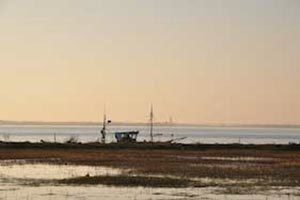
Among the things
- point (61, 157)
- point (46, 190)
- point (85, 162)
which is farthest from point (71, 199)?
point (61, 157)

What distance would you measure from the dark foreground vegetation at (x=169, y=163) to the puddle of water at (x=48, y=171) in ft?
5.75

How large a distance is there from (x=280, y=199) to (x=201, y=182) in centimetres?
733

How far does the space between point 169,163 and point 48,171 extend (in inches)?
419

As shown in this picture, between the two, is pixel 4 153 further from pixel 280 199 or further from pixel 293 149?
pixel 280 199

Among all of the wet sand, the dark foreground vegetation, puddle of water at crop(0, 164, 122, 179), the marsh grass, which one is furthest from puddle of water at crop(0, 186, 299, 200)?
puddle of water at crop(0, 164, 122, 179)

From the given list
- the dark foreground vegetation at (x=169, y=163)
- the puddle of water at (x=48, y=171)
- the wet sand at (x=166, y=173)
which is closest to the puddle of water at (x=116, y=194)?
the wet sand at (x=166, y=173)

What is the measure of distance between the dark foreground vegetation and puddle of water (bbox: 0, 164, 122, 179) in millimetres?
1753

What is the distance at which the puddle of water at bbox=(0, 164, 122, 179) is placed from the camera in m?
43.0

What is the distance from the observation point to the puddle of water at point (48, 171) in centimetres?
4297

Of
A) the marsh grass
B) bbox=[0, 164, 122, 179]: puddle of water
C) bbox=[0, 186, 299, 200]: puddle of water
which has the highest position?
bbox=[0, 164, 122, 179]: puddle of water

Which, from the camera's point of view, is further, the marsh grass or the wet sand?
the marsh grass

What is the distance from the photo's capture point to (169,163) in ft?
178

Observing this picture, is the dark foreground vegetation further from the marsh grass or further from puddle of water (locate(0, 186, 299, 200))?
puddle of water (locate(0, 186, 299, 200))

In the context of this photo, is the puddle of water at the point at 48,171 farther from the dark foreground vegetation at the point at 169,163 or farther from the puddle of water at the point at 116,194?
the puddle of water at the point at 116,194
